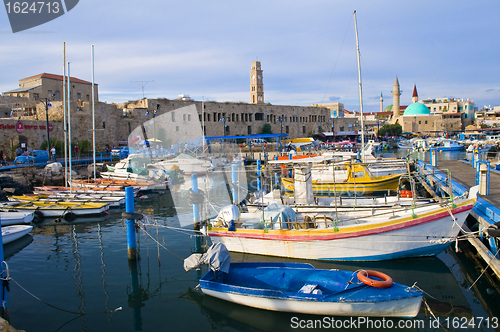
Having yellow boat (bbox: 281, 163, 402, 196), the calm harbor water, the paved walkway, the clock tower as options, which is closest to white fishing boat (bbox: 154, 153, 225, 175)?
yellow boat (bbox: 281, 163, 402, 196)

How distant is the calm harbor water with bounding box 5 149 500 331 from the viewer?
7.30m

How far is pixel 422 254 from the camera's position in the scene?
32.8ft

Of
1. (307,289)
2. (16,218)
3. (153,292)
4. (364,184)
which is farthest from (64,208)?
(364,184)

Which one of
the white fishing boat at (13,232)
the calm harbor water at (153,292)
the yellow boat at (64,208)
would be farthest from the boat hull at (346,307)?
the yellow boat at (64,208)

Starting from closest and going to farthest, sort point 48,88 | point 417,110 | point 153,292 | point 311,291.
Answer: point 311,291 < point 153,292 < point 48,88 < point 417,110

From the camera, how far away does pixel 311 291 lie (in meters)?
7.45

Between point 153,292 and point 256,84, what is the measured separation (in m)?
66.9

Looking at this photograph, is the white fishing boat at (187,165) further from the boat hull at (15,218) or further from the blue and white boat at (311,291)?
the blue and white boat at (311,291)

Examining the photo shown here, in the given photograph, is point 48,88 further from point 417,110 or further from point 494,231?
point 417,110

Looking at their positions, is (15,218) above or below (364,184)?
below

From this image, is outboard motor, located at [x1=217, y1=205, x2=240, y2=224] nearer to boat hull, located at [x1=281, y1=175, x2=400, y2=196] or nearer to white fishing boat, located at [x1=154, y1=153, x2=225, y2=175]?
boat hull, located at [x1=281, y1=175, x2=400, y2=196]

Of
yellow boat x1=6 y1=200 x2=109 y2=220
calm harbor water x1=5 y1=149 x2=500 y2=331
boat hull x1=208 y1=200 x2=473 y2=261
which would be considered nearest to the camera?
calm harbor water x1=5 y1=149 x2=500 y2=331

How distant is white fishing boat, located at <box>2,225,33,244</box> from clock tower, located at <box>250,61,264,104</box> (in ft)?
206

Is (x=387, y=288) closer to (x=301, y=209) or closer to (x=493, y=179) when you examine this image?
(x=301, y=209)
